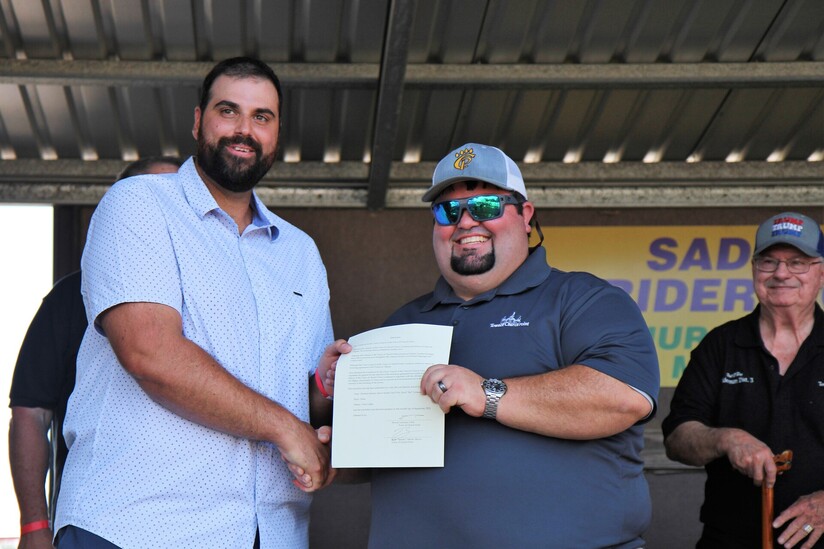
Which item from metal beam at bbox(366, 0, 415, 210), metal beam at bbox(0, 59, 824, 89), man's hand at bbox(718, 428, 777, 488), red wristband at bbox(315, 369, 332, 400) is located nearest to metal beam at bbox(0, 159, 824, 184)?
metal beam at bbox(366, 0, 415, 210)

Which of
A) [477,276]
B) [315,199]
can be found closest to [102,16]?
[315,199]

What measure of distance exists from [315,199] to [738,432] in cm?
321

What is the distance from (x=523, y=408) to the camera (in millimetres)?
2344

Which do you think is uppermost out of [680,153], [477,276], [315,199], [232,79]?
[680,153]

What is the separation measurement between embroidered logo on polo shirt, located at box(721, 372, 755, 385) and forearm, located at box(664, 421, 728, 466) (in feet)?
0.63

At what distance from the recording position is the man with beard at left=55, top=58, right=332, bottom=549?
2.29 metres

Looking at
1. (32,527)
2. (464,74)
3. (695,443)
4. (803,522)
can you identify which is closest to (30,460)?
(32,527)

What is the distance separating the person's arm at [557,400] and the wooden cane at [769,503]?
115cm

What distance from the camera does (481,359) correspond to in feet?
8.34

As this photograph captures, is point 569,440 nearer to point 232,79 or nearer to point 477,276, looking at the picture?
point 477,276

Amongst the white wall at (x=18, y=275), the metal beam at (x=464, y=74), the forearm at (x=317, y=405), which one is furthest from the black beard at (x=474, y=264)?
the white wall at (x=18, y=275)

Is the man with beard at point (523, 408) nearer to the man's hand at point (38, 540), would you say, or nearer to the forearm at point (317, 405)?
the forearm at point (317, 405)

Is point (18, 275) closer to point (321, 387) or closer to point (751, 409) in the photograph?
point (321, 387)

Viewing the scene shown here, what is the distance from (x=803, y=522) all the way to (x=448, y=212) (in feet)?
5.39
